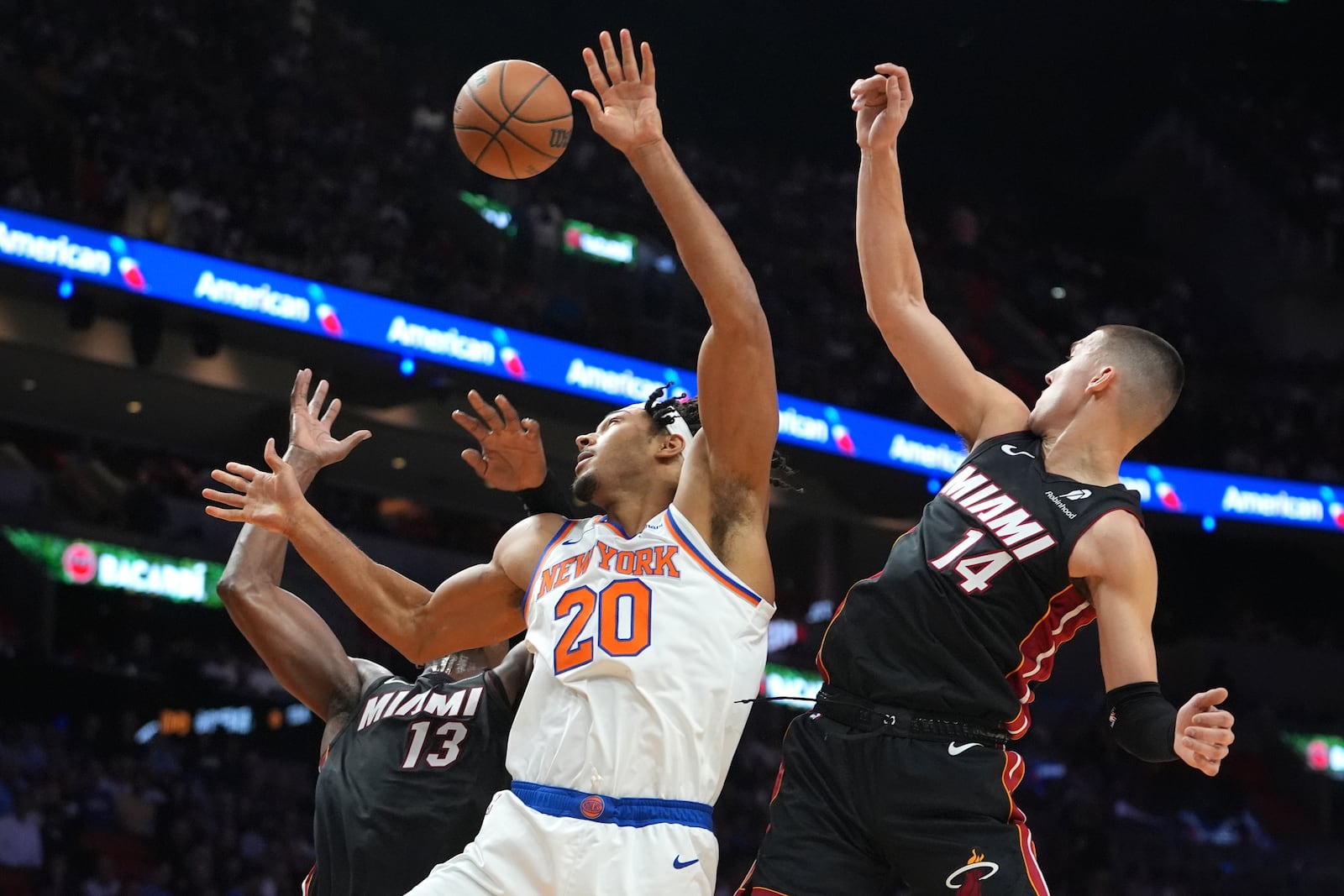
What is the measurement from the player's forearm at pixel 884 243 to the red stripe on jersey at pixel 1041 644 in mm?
855

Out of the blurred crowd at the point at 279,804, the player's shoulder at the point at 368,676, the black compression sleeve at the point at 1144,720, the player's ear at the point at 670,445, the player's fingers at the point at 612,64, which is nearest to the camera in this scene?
the black compression sleeve at the point at 1144,720

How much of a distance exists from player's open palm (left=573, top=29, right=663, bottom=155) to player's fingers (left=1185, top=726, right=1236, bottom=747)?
1717mm

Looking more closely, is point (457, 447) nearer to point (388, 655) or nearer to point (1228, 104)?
point (388, 655)

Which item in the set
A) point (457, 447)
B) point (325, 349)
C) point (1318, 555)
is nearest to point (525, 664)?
point (325, 349)

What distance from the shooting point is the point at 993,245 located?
71.9ft

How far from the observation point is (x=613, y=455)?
368 centimetres

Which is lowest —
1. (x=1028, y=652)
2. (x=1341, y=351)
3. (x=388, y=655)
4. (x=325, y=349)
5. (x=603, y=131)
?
(x=1028, y=652)

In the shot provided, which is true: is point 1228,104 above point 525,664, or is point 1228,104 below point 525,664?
above

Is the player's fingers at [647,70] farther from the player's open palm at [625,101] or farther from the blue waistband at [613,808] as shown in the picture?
the blue waistband at [613,808]

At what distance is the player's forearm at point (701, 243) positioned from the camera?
3.35 metres

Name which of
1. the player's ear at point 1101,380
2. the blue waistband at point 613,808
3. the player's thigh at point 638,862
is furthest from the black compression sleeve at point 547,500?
the player's ear at point 1101,380

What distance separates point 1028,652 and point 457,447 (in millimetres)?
13607

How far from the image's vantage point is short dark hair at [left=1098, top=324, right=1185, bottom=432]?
3.56m

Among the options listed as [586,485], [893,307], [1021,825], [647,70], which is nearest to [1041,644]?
[1021,825]
